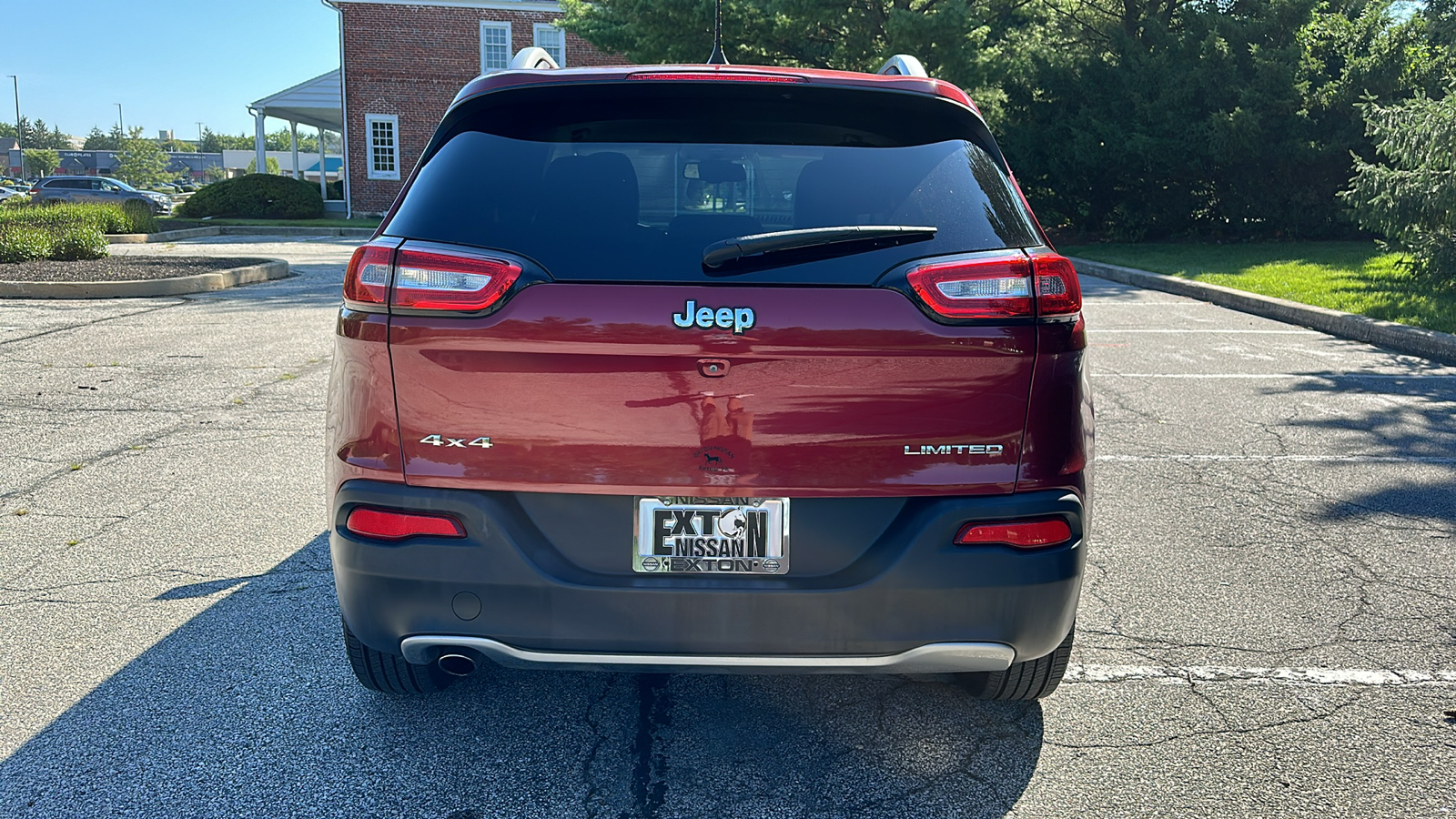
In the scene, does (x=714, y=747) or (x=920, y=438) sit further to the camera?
(x=714, y=747)

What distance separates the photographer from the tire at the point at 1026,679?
10.3ft

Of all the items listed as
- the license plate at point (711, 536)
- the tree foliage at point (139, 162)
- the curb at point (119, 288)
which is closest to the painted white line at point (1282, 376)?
the license plate at point (711, 536)

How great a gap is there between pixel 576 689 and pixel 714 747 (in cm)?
56

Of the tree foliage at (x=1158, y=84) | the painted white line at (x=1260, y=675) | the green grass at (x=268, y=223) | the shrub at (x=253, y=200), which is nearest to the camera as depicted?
the painted white line at (x=1260, y=675)

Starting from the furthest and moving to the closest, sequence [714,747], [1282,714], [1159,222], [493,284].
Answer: [1159,222] < [1282,714] < [714,747] < [493,284]

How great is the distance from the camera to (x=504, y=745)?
3135 millimetres

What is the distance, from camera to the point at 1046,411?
8.93 ft

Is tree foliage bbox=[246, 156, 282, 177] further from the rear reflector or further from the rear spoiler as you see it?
the rear reflector

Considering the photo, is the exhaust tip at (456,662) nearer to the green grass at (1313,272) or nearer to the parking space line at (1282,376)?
the parking space line at (1282,376)

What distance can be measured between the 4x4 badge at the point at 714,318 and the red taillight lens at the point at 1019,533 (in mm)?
688

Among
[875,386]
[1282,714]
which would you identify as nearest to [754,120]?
[875,386]

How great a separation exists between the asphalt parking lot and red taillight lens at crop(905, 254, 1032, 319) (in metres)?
1.21

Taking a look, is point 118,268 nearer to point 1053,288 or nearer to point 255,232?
point 1053,288

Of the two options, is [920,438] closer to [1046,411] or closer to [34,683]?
[1046,411]
